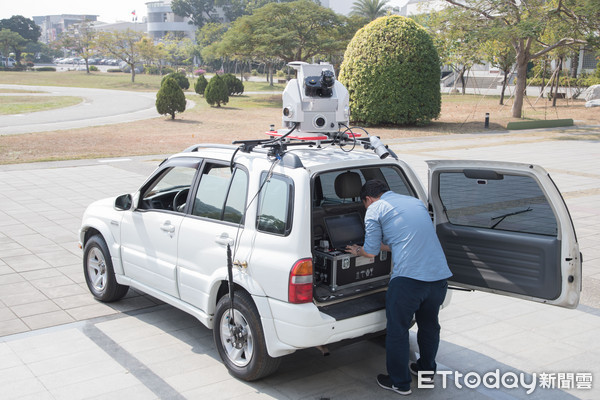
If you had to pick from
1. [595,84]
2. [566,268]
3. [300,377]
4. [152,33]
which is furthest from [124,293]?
[152,33]

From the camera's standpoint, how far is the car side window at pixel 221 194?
5008mm

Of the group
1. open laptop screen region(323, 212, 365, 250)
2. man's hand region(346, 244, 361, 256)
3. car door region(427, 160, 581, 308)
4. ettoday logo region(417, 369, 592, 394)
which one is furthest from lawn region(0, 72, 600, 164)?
ettoday logo region(417, 369, 592, 394)

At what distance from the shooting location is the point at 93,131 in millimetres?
25078

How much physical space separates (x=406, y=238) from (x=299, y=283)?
871 mm

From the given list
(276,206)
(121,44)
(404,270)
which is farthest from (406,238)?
(121,44)

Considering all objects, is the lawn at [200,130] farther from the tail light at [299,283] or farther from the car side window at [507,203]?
the tail light at [299,283]

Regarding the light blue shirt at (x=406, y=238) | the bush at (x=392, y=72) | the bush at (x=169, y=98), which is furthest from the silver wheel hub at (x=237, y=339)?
the bush at (x=169, y=98)

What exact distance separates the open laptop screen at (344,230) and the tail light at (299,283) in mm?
673

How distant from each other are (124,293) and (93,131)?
20.0 m

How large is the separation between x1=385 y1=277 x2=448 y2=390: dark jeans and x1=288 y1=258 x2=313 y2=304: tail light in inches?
25.8

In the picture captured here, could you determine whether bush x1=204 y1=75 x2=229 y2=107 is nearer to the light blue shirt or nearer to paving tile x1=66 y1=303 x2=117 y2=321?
paving tile x1=66 y1=303 x2=117 y2=321

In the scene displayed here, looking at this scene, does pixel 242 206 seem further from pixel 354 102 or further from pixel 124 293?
pixel 354 102

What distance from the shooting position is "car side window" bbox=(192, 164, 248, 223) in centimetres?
501

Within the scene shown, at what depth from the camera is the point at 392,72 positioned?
2481 centimetres
